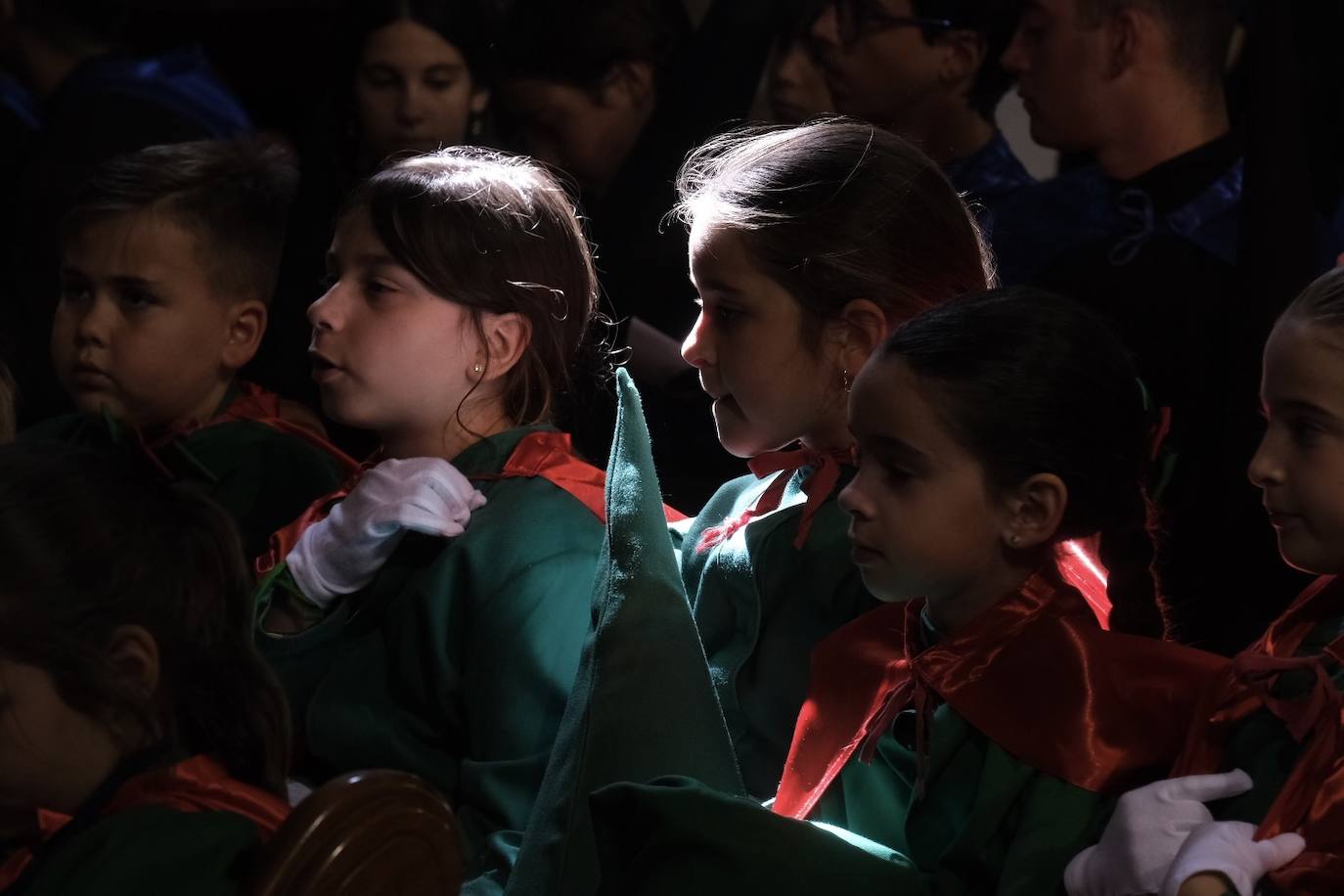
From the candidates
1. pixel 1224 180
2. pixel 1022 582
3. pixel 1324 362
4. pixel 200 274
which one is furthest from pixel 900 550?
pixel 200 274

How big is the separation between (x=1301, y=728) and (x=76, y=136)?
2.45 metres

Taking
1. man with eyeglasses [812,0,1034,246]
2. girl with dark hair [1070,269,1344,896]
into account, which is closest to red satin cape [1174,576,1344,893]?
girl with dark hair [1070,269,1344,896]

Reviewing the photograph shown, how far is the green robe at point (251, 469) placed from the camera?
8.02 feet

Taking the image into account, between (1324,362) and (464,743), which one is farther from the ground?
(1324,362)

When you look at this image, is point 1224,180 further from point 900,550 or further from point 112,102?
point 112,102

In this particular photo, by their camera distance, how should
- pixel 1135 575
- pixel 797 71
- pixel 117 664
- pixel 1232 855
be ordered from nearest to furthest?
1. pixel 1232 855
2. pixel 117 664
3. pixel 1135 575
4. pixel 797 71

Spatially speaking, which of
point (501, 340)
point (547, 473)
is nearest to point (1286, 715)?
point (547, 473)

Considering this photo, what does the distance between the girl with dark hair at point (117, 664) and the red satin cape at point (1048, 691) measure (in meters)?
0.53

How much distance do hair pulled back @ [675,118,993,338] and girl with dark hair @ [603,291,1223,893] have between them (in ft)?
0.67

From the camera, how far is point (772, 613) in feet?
6.18

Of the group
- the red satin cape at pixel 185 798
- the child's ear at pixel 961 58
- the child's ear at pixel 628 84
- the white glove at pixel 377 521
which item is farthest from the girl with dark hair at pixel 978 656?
the child's ear at pixel 628 84

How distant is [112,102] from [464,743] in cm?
168

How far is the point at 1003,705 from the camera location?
61.2 inches

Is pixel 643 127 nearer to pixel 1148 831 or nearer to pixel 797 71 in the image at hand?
pixel 797 71
